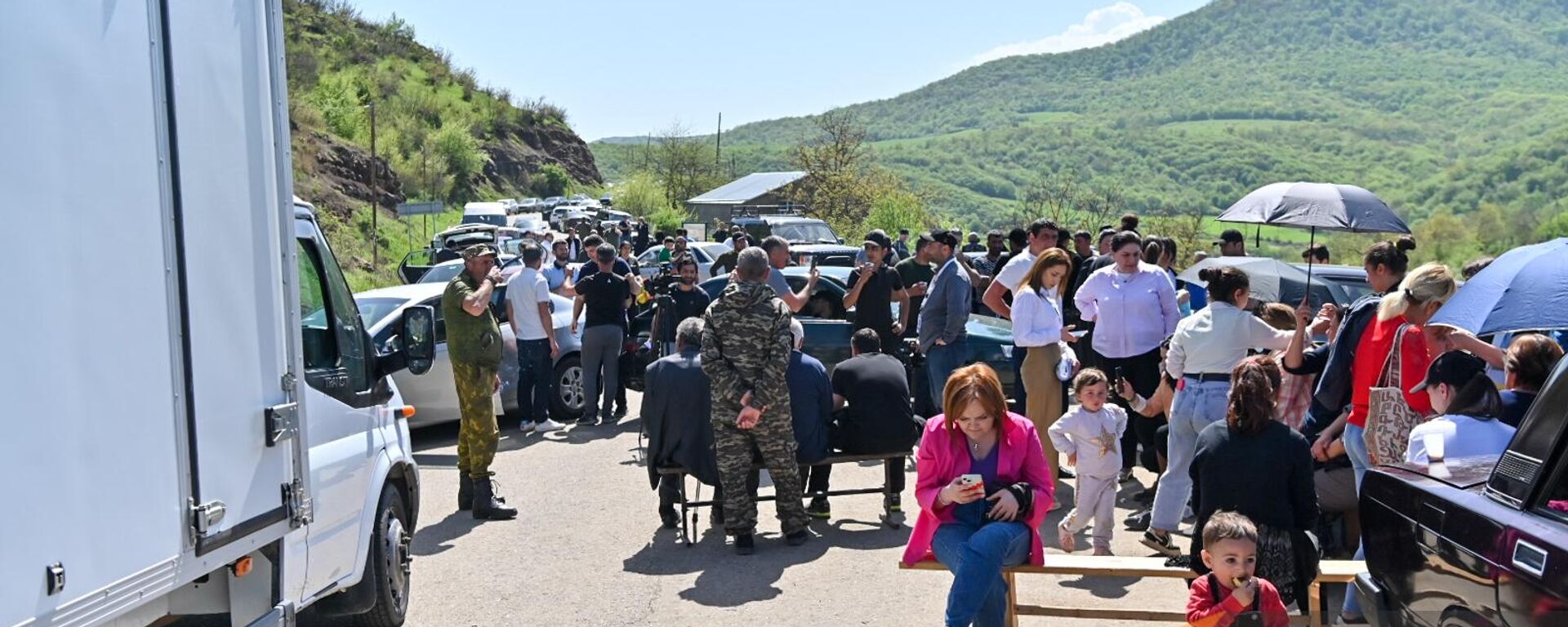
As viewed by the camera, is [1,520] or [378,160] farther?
[378,160]

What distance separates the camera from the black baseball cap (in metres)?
5.12

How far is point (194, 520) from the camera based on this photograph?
12.6 feet

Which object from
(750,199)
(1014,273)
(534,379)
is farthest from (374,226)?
(1014,273)

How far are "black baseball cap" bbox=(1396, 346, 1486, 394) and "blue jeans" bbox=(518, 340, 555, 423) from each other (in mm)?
8711

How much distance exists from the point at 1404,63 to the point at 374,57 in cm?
15852

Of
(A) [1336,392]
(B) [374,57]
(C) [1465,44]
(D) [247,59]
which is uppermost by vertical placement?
(C) [1465,44]

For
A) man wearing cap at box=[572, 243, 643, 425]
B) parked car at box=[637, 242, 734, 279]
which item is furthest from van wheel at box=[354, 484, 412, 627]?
parked car at box=[637, 242, 734, 279]

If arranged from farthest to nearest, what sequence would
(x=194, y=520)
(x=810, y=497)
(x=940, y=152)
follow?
(x=940, y=152) < (x=810, y=497) < (x=194, y=520)

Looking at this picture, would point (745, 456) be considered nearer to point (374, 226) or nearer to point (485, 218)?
point (374, 226)

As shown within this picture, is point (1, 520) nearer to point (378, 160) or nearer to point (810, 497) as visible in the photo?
point (810, 497)

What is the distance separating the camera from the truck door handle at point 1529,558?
3127 millimetres

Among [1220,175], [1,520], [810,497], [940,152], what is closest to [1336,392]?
[810,497]

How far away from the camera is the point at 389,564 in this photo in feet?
20.7

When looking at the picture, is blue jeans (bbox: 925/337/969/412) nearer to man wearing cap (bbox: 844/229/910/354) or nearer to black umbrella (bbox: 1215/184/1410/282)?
man wearing cap (bbox: 844/229/910/354)
